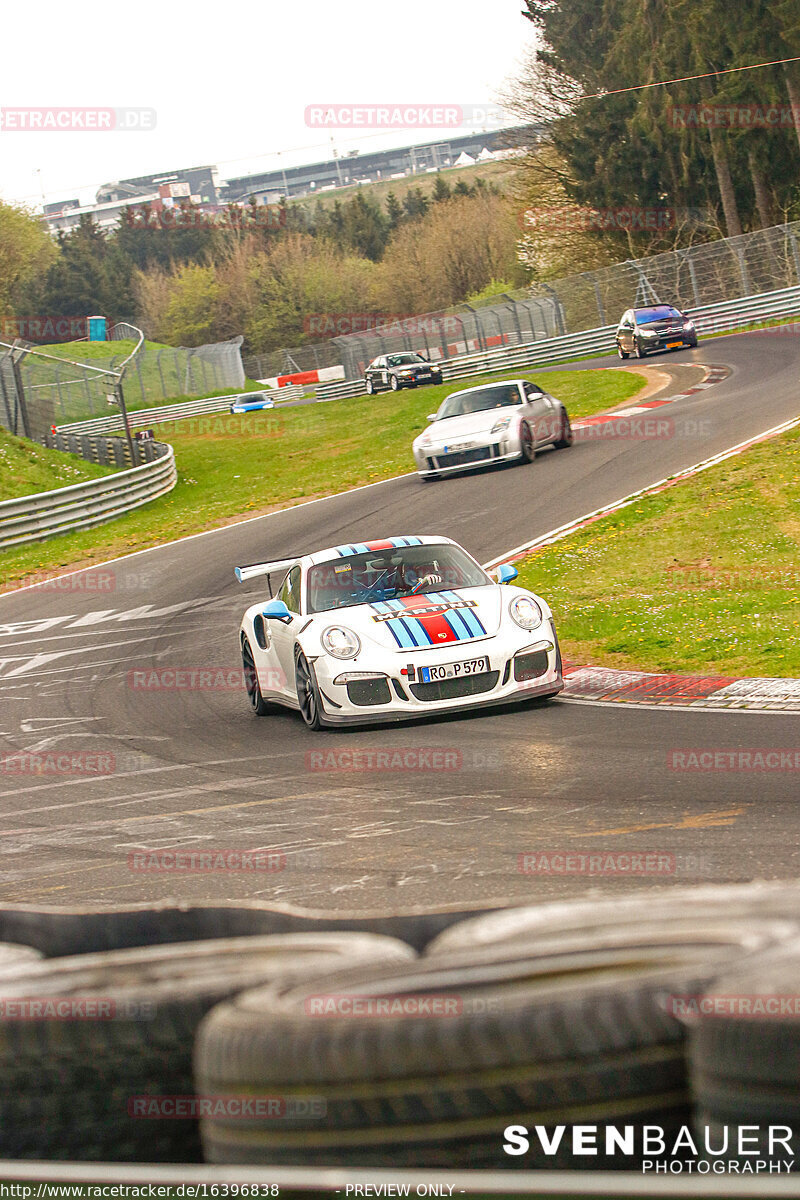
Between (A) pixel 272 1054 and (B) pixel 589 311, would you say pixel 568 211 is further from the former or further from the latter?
(A) pixel 272 1054

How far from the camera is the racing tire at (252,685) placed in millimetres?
10656

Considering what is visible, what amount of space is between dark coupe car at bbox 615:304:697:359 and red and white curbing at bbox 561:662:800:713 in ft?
99.7

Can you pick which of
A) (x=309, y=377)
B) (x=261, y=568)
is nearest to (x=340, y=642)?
(x=261, y=568)

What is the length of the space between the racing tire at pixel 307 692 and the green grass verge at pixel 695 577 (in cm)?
270

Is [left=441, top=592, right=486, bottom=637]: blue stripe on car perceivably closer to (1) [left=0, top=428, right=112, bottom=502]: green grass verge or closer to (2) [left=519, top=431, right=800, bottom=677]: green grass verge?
(2) [left=519, top=431, right=800, bottom=677]: green grass verge

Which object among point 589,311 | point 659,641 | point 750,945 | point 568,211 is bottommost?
point 659,641

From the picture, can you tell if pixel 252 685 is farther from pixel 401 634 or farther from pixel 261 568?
pixel 401 634

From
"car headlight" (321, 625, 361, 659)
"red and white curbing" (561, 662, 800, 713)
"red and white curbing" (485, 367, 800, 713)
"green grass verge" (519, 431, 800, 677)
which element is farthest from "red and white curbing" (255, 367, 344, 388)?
"car headlight" (321, 625, 361, 659)

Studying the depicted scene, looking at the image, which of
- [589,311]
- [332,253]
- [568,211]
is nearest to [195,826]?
[589,311]

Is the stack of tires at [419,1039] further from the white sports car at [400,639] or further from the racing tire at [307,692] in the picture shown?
the racing tire at [307,692]

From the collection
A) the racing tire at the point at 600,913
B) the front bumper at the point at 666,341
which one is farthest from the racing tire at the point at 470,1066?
the front bumper at the point at 666,341

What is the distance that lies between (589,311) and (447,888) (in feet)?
159

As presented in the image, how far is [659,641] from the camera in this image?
11148mm

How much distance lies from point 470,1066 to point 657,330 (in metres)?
38.5
